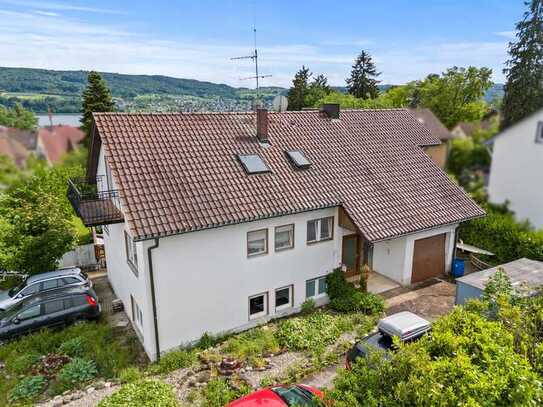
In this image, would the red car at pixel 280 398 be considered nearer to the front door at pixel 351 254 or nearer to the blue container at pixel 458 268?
the front door at pixel 351 254

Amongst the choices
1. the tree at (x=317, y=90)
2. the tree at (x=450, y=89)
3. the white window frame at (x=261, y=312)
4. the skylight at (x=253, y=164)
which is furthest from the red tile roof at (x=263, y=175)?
the tree at (x=317, y=90)

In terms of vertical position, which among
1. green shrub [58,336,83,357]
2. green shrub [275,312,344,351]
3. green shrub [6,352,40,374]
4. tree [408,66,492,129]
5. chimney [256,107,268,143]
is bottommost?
green shrub [6,352,40,374]

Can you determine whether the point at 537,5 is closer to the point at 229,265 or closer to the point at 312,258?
the point at 229,265

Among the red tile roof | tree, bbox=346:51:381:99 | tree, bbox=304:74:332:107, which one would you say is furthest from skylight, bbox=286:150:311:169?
tree, bbox=304:74:332:107

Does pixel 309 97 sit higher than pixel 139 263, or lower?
higher

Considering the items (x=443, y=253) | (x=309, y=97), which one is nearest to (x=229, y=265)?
(x=443, y=253)

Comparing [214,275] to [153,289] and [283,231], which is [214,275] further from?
[283,231]

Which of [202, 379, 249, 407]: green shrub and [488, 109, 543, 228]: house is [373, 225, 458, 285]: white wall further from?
[488, 109, 543, 228]: house
